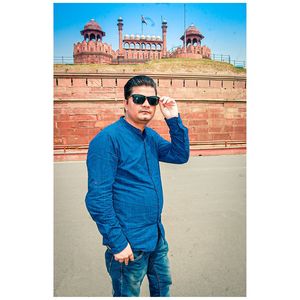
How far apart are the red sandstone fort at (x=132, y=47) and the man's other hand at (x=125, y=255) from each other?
2.13 meters

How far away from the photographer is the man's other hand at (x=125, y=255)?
4.89 ft

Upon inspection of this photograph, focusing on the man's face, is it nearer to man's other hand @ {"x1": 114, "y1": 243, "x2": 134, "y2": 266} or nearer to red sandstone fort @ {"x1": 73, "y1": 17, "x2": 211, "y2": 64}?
man's other hand @ {"x1": 114, "y1": 243, "x2": 134, "y2": 266}

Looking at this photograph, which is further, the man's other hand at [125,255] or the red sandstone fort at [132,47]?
the red sandstone fort at [132,47]

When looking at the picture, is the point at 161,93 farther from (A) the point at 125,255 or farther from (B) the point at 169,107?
(A) the point at 125,255

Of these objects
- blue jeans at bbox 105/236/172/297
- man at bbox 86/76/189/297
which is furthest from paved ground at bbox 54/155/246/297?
man at bbox 86/76/189/297

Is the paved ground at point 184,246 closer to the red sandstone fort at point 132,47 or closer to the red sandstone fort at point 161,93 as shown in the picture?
the red sandstone fort at point 132,47

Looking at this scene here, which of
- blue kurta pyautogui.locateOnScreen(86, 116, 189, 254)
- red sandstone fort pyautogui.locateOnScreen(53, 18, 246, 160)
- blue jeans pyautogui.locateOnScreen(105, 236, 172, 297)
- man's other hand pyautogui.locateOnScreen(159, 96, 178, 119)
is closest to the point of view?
blue kurta pyautogui.locateOnScreen(86, 116, 189, 254)

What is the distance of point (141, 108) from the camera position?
1609mm

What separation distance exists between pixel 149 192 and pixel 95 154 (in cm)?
39

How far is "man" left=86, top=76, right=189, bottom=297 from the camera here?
1.45 m

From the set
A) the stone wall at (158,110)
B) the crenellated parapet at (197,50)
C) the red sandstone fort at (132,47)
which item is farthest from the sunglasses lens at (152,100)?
the stone wall at (158,110)

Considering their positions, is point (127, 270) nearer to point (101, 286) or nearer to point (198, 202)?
point (101, 286)

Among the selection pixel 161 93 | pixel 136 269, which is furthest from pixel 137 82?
pixel 161 93

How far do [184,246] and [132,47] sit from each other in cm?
400
